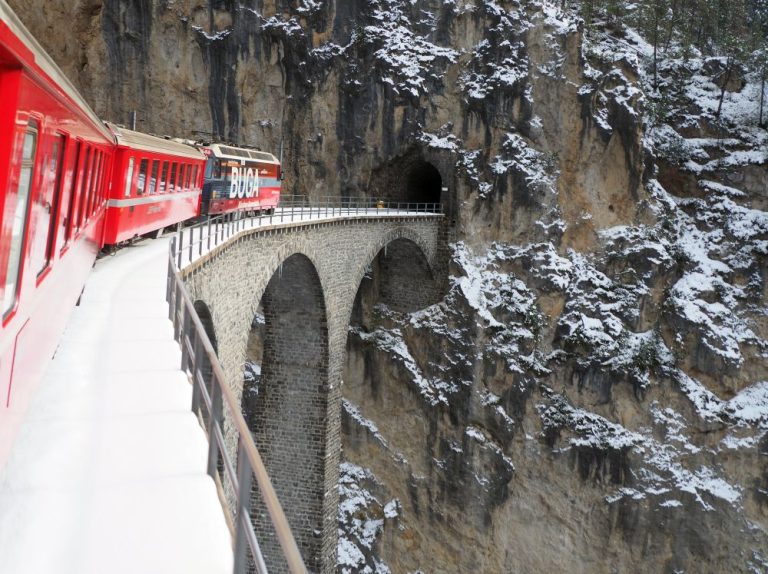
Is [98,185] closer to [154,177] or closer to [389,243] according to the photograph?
[154,177]

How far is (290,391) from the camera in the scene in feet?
73.5

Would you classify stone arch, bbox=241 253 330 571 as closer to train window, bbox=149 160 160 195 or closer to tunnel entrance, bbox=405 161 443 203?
train window, bbox=149 160 160 195

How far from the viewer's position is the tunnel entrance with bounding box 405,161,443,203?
3406cm

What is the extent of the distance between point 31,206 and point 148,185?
986cm

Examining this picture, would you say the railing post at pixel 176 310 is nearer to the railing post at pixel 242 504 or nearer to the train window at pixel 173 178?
the railing post at pixel 242 504

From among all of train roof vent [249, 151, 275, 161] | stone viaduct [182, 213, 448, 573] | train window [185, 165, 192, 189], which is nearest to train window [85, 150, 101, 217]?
Answer: train window [185, 165, 192, 189]

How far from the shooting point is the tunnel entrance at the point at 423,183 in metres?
34.1

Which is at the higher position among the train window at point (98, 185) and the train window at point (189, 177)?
the train window at point (189, 177)

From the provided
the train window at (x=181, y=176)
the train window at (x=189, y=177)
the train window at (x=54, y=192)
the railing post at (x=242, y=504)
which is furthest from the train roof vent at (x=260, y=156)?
the railing post at (x=242, y=504)

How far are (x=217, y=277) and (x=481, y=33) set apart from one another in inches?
937

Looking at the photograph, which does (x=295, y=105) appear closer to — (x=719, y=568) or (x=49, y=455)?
(x=719, y=568)

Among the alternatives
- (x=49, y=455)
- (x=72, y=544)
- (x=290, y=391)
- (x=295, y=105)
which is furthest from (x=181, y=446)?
(x=295, y=105)

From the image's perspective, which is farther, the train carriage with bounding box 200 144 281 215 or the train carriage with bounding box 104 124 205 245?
the train carriage with bounding box 200 144 281 215

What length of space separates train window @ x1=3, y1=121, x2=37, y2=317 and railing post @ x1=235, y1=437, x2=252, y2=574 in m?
1.62
